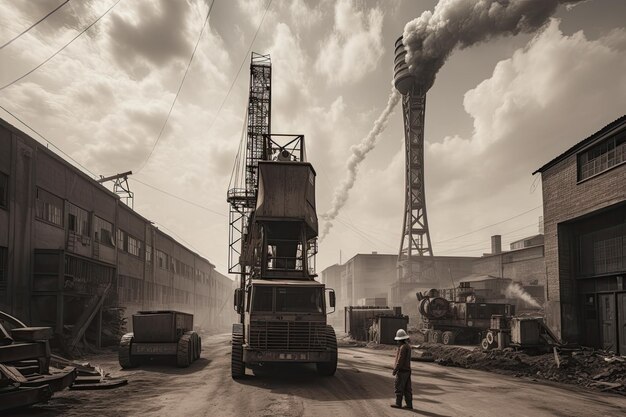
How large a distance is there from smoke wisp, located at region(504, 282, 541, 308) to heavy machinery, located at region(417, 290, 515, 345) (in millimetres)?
17684

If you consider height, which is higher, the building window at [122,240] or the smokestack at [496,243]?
the smokestack at [496,243]

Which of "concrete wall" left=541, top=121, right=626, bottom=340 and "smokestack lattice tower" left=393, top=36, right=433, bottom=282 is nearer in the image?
"concrete wall" left=541, top=121, right=626, bottom=340

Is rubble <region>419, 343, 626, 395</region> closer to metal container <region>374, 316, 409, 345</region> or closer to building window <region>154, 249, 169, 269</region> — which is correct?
metal container <region>374, 316, 409, 345</region>

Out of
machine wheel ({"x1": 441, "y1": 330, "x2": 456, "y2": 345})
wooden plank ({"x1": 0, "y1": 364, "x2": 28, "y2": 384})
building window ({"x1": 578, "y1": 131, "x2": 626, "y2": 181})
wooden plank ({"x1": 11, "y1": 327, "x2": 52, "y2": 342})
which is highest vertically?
building window ({"x1": 578, "y1": 131, "x2": 626, "y2": 181})

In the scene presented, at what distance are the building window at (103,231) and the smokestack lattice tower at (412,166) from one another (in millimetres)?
40162

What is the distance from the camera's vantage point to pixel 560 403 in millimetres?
10367

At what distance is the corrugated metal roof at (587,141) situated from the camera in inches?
677

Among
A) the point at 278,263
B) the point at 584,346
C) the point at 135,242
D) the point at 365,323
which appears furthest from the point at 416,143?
the point at 278,263

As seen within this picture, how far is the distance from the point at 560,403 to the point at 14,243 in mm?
20577

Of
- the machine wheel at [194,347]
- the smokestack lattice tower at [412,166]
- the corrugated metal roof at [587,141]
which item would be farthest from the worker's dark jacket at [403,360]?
the smokestack lattice tower at [412,166]

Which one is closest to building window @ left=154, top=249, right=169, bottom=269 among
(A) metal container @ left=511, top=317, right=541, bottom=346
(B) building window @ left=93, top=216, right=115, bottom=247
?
(B) building window @ left=93, top=216, right=115, bottom=247

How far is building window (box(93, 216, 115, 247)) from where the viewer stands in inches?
1121

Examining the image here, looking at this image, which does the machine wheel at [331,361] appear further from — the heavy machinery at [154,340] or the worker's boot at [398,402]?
the heavy machinery at [154,340]

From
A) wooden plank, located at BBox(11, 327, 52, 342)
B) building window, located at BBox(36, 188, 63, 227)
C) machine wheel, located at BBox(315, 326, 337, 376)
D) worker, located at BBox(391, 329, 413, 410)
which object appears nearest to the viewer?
wooden plank, located at BBox(11, 327, 52, 342)
